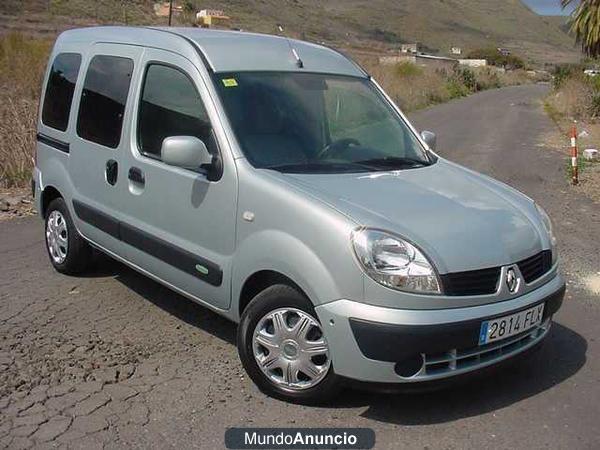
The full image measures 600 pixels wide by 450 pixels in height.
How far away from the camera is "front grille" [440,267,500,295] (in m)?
3.41

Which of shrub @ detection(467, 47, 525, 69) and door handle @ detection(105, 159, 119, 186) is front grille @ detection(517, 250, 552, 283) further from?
shrub @ detection(467, 47, 525, 69)

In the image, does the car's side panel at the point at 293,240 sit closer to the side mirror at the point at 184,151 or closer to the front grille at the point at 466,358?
the side mirror at the point at 184,151

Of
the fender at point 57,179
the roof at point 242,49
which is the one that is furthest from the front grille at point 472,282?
the fender at point 57,179

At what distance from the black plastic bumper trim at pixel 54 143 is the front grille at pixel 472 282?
11.2ft

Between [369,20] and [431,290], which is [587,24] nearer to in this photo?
[431,290]

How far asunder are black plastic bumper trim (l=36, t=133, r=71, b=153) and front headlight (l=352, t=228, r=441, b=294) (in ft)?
10.1

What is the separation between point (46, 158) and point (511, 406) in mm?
4195

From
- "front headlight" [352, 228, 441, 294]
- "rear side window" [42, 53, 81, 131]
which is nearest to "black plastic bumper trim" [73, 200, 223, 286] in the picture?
"rear side window" [42, 53, 81, 131]

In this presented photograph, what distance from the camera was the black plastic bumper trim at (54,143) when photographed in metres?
5.56

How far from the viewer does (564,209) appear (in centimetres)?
940

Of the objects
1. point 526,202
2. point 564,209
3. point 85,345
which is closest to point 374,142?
point 526,202

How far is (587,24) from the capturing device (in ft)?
84.5

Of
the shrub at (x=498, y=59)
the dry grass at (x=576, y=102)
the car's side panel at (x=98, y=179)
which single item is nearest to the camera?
the car's side panel at (x=98, y=179)

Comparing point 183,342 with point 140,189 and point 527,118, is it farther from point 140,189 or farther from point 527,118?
point 527,118
